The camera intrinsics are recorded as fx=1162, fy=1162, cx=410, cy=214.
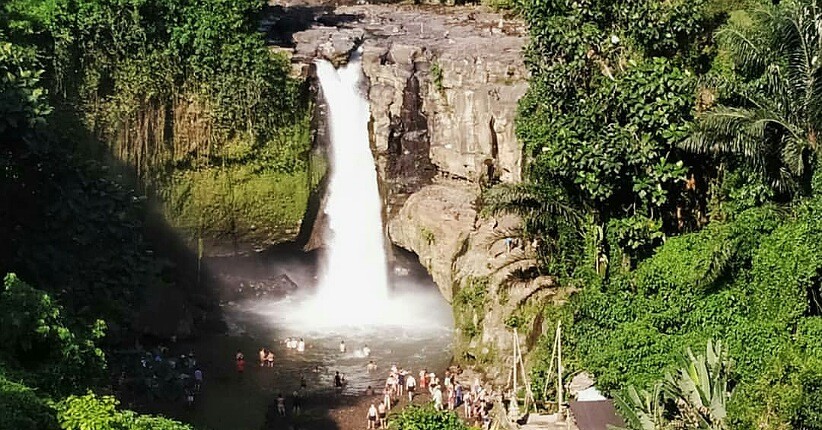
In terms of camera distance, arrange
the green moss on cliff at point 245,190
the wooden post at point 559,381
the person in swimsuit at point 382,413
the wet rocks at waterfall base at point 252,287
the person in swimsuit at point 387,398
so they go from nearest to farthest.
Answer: the wooden post at point 559,381 < the person in swimsuit at point 382,413 < the person in swimsuit at point 387,398 < the green moss on cliff at point 245,190 < the wet rocks at waterfall base at point 252,287

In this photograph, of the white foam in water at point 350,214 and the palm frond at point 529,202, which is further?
the white foam in water at point 350,214

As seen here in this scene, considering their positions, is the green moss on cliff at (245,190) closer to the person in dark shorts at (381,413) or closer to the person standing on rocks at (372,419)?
the person in dark shorts at (381,413)

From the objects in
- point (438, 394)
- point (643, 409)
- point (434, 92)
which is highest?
point (434, 92)

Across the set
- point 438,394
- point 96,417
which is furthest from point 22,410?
point 438,394

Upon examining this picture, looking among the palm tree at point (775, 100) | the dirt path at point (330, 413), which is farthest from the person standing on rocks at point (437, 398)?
the palm tree at point (775, 100)

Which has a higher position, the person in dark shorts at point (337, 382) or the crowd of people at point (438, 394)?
the person in dark shorts at point (337, 382)

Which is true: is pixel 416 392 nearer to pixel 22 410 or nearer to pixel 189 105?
pixel 189 105

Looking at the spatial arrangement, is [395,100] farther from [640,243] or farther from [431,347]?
[640,243]

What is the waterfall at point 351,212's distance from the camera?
3544cm

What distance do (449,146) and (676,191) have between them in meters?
8.97

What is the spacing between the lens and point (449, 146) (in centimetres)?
3391

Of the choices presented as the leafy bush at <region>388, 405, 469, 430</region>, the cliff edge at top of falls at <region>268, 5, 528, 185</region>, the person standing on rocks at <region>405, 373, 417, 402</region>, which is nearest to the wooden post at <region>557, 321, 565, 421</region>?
the leafy bush at <region>388, 405, 469, 430</region>

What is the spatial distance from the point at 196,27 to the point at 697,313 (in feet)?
58.6

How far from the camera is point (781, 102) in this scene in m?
23.1
